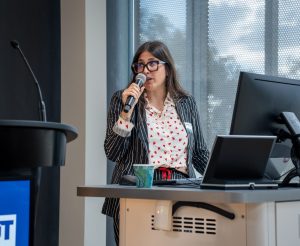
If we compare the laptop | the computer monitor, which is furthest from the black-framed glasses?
the laptop

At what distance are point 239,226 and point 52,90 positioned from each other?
2.29m

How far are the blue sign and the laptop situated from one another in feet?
2.11

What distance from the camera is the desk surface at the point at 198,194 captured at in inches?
59.0

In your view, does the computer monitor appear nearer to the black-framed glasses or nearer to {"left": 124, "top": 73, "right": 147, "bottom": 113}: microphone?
{"left": 124, "top": 73, "right": 147, "bottom": 113}: microphone

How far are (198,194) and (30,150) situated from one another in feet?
1.96

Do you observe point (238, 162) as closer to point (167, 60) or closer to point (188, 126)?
point (188, 126)

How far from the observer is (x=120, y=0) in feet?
12.2

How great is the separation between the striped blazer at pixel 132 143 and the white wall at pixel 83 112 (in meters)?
0.92

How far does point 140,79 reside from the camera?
91.4 inches

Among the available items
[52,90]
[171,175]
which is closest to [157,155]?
[171,175]

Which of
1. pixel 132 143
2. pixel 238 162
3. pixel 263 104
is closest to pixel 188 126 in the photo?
pixel 132 143

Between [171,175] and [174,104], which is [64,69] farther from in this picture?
[171,175]

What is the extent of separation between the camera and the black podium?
1.10 meters

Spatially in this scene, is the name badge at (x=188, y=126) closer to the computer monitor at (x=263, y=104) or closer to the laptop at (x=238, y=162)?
the computer monitor at (x=263, y=104)
